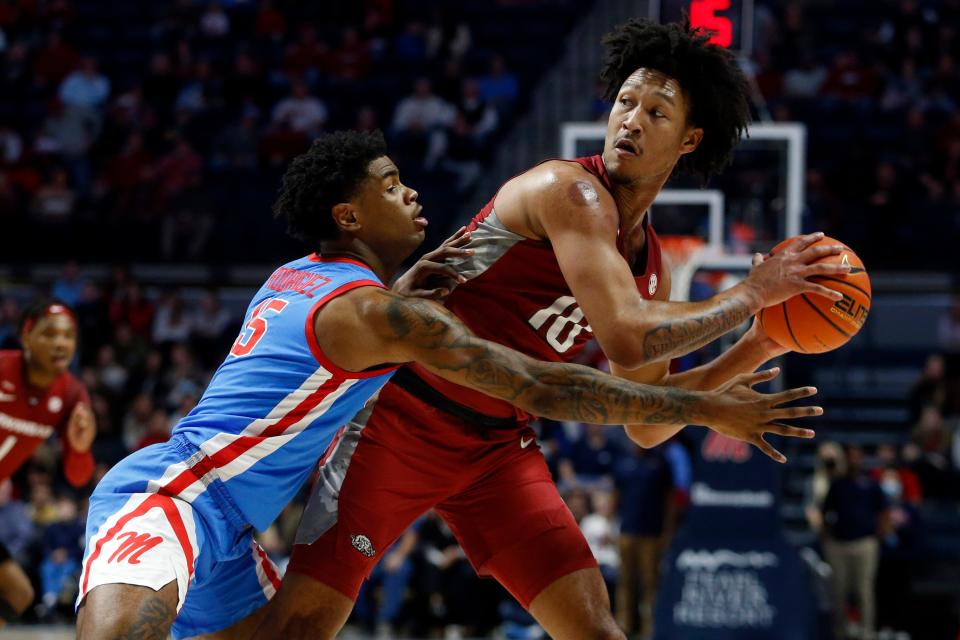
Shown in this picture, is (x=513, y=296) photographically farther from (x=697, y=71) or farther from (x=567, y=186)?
(x=697, y=71)

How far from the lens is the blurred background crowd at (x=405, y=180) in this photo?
37.6 feet

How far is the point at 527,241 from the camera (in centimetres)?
434

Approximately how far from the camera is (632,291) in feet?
13.1

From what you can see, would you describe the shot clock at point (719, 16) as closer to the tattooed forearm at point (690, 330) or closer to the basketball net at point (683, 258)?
the basketball net at point (683, 258)

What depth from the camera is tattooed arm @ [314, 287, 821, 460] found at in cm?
380

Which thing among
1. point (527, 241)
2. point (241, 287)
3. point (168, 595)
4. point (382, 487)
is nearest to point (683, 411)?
point (527, 241)

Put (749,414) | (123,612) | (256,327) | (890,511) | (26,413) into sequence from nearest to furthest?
(123,612)
(749,414)
(256,327)
(26,413)
(890,511)

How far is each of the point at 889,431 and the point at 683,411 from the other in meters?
10.8

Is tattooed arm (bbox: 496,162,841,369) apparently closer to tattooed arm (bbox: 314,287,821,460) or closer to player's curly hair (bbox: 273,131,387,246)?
tattooed arm (bbox: 314,287,821,460)

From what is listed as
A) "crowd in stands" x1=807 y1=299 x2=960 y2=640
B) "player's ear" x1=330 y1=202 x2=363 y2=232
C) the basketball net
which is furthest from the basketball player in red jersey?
"crowd in stands" x1=807 y1=299 x2=960 y2=640

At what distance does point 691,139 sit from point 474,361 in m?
1.25

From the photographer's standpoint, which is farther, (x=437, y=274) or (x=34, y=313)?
(x=34, y=313)

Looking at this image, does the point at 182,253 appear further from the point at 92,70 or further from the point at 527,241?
the point at 527,241

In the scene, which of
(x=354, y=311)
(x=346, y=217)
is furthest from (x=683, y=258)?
(x=354, y=311)
